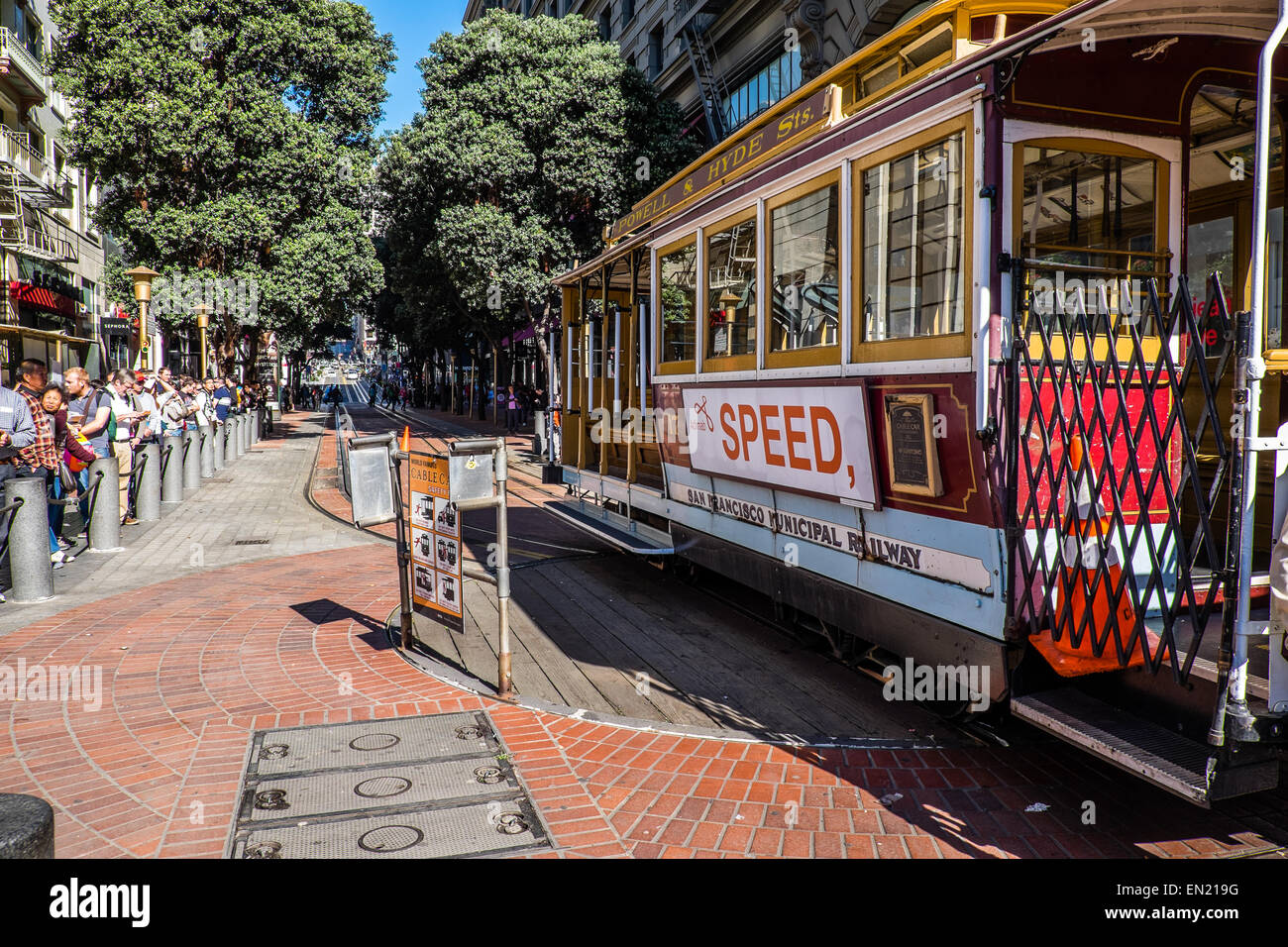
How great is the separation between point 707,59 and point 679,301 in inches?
829

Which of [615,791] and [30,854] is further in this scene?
[615,791]

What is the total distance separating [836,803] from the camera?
4094 mm

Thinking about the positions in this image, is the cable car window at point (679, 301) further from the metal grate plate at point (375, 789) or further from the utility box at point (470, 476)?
the metal grate plate at point (375, 789)

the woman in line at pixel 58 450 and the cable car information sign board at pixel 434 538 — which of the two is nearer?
the cable car information sign board at pixel 434 538

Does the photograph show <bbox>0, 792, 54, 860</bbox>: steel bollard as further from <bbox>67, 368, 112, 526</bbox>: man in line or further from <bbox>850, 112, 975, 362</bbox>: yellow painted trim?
<bbox>67, 368, 112, 526</bbox>: man in line

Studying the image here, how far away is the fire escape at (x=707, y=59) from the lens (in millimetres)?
25016

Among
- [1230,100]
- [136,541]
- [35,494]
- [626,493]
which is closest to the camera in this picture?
[1230,100]

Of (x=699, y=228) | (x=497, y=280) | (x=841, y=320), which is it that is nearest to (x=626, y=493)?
(x=699, y=228)

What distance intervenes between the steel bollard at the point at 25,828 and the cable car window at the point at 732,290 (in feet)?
15.4

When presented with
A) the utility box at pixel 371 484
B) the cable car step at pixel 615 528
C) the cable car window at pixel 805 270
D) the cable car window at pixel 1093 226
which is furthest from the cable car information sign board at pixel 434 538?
the cable car window at pixel 1093 226

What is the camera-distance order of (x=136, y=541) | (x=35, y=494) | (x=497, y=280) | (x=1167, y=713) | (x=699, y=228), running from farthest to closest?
(x=497, y=280) < (x=136, y=541) < (x=35, y=494) < (x=699, y=228) < (x=1167, y=713)
